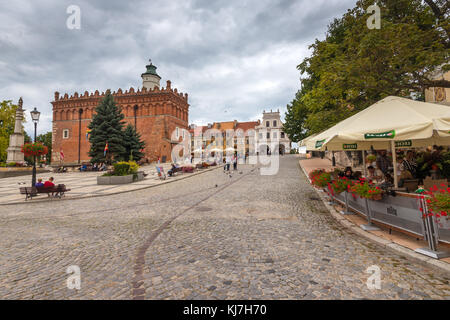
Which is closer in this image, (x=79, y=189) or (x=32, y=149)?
(x=32, y=149)

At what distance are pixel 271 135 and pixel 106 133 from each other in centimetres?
4321

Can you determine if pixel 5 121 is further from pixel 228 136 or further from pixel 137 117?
pixel 228 136

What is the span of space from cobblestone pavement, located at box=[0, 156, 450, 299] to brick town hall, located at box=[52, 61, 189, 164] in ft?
118

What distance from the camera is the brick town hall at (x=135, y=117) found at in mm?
41938

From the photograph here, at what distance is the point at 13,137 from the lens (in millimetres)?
26688

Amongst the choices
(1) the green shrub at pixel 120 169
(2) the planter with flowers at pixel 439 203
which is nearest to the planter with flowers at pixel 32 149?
(1) the green shrub at pixel 120 169

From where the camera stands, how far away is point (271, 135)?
60531mm

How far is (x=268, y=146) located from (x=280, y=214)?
55498 mm

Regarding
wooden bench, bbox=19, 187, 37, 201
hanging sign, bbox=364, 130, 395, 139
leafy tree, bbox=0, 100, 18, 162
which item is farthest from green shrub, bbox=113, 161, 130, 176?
leafy tree, bbox=0, 100, 18, 162

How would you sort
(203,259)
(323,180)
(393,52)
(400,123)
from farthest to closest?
(323,180) → (393,52) → (400,123) → (203,259)

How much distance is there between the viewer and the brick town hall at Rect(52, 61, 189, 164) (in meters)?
41.9

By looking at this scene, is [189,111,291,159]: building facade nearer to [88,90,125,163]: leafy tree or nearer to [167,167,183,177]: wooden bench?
[88,90,125,163]: leafy tree

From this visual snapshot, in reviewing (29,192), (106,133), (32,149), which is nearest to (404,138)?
(29,192)
